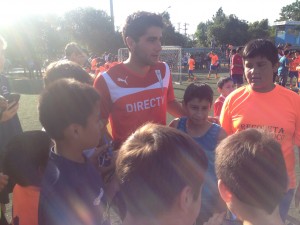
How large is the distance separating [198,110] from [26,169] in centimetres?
141

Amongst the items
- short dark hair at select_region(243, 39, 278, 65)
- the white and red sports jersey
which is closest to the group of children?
the white and red sports jersey

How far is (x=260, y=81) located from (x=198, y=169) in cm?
153

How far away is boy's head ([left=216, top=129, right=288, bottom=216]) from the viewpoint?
1493mm

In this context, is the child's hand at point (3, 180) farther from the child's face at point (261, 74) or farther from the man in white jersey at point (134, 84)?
the child's face at point (261, 74)

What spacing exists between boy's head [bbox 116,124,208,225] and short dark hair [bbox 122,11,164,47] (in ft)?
5.33

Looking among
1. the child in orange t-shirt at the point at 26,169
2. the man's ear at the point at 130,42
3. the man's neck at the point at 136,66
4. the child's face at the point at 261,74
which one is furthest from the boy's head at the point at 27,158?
the child's face at the point at 261,74

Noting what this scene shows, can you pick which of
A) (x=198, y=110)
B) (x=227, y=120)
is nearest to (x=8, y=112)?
(x=198, y=110)

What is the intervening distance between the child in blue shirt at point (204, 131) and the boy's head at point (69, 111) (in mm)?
1062

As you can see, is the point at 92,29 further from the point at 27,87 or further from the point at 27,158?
the point at 27,158

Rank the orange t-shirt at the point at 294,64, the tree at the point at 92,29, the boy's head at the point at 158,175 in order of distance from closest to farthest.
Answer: the boy's head at the point at 158,175, the orange t-shirt at the point at 294,64, the tree at the point at 92,29

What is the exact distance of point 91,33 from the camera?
46.6 metres

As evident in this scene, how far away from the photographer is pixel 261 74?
2.60m

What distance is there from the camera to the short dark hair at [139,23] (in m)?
2.73

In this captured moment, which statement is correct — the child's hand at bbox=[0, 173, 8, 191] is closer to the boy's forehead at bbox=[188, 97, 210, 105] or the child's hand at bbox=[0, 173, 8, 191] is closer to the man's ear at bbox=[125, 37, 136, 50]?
the man's ear at bbox=[125, 37, 136, 50]
